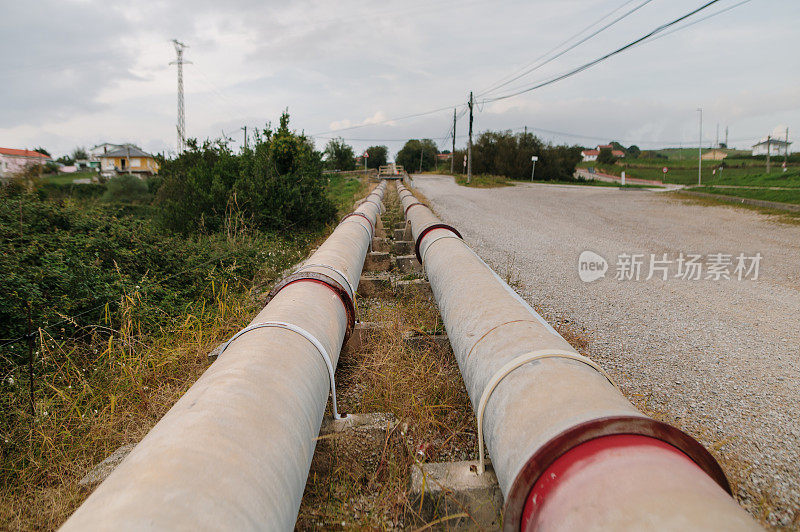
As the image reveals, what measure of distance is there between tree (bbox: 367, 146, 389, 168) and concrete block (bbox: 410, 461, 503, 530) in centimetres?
6985

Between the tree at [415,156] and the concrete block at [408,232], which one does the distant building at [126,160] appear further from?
the concrete block at [408,232]

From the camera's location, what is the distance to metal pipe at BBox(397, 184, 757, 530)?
111cm

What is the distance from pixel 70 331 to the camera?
381 cm

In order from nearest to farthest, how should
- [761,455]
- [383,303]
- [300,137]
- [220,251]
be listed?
1. [761,455]
2. [383,303]
3. [220,251]
4. [300,137]

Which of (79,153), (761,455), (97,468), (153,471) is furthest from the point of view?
(79,153)

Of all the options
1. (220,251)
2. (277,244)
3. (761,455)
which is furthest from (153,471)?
(277,244)

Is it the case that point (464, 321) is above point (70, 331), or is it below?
above

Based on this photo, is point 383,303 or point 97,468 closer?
point 97,468

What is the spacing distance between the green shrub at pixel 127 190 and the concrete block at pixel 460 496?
29.1 m

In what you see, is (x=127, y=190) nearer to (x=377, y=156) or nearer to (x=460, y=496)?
(x=460, y=496)

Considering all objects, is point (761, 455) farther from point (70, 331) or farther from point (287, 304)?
point (70, 331)

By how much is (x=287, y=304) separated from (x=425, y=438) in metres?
1.13

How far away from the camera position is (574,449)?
1336mm

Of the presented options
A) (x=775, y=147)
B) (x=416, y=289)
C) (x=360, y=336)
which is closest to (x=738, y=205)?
(x=416, y=289)
